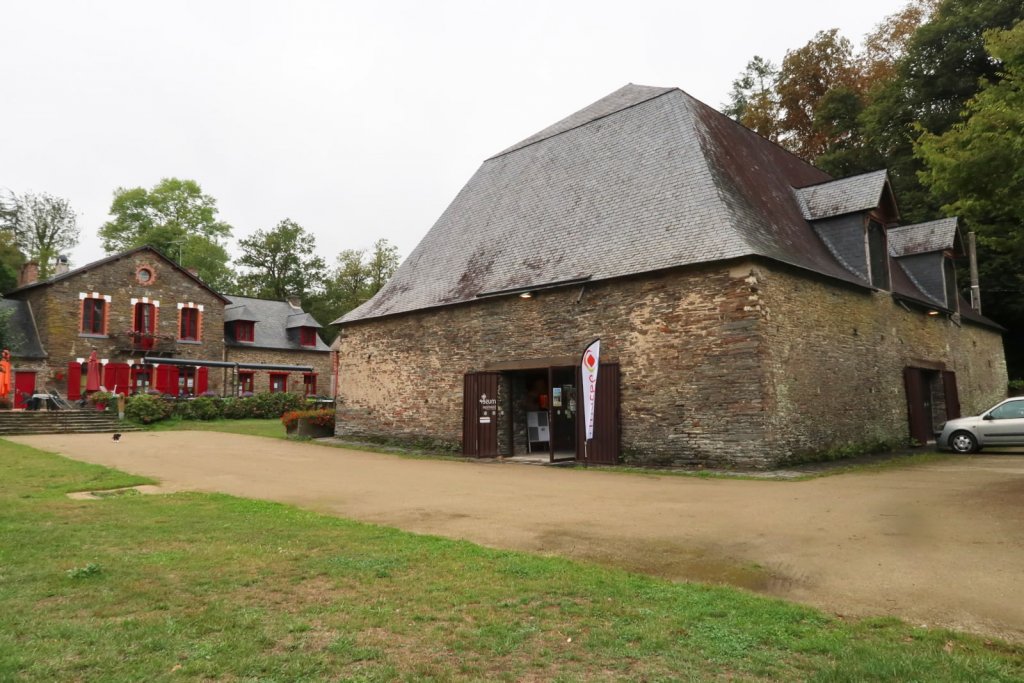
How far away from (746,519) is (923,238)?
17.1 m

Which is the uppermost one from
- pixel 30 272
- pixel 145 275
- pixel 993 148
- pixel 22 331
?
pixel 30 272

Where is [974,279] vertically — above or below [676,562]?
above

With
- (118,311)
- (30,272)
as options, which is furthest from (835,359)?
(30,272)

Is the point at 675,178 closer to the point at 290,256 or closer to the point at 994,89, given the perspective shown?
the point at 994,89

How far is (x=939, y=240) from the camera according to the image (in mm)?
19125

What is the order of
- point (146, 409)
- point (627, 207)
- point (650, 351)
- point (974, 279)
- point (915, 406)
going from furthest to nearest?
point (146, 409), point (974, 279), point (915, 406), point (627, 207), point (650, 351)

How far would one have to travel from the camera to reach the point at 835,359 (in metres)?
13.8

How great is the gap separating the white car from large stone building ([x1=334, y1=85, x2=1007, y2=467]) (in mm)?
1238

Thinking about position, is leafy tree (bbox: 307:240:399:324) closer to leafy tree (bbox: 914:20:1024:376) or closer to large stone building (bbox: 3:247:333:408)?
large stone building (bbox: 3:247:333:408)

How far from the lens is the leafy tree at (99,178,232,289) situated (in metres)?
45.3

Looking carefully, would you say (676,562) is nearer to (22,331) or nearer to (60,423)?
(60,423)

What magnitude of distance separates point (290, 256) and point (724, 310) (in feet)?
151

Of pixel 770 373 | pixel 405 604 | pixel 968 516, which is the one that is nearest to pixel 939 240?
pixel 770 373

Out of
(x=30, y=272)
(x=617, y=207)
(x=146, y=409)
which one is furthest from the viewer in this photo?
(x=30, y=272)
